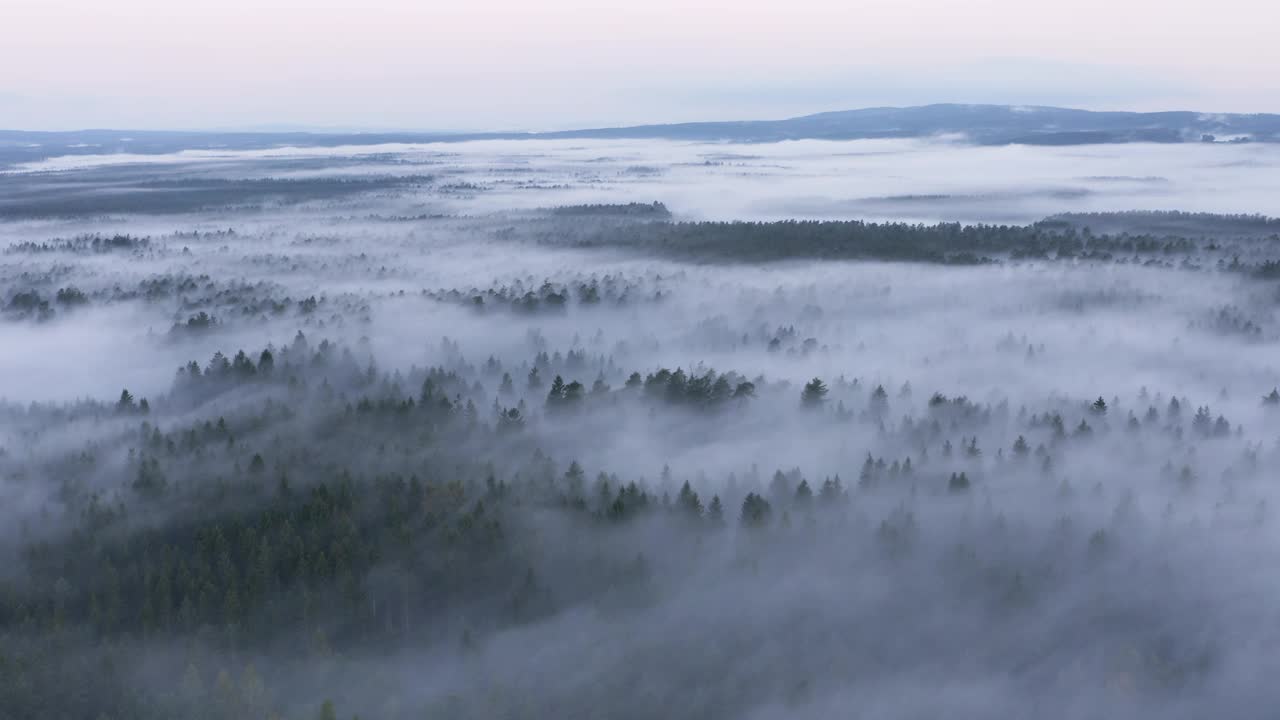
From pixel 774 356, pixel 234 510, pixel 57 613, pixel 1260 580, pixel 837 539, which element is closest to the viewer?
pixel 57 613

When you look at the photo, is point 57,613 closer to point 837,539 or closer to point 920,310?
point 837,539

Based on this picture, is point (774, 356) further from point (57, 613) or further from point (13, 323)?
point (13, 323)

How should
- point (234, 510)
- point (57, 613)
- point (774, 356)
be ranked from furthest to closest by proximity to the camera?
point (774, 356), point (234, 510), point (57, 613)

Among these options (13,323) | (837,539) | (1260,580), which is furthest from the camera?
(13,323)

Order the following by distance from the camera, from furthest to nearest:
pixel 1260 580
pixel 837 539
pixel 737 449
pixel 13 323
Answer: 1. pixel 13 323
2. pixel 737 449
3. pixel 837 539
4. pixel 1260 580

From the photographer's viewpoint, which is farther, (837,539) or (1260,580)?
(837,539)

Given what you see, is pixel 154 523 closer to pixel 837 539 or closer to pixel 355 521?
pixel 355 521

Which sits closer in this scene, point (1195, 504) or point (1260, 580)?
point (1260, 580)

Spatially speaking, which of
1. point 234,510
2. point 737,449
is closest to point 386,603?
point 234,510

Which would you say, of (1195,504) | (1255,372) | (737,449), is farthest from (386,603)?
(1255,372)
